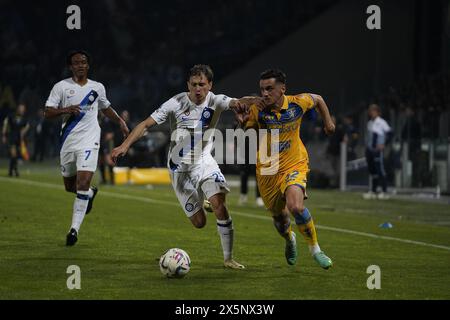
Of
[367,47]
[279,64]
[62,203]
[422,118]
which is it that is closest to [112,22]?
[279,64]

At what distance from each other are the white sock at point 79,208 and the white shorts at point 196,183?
85.3 inches

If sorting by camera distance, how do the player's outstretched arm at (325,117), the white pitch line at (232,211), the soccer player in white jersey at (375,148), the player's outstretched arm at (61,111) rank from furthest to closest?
the soccer player in white jersey at (375,148) → the white pitch line at (232,211) → the player's outstretched arm at (61,111) → the player's outstretched arm at (325,117)

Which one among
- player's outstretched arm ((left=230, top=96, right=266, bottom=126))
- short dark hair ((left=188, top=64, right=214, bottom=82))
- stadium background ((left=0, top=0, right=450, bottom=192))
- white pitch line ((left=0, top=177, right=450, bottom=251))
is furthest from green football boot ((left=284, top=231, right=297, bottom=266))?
stadium background ((left=0, top=0, right=450, bottom=192))

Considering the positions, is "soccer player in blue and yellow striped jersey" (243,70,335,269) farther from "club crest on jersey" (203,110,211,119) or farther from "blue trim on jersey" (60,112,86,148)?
"blue trim on jersey" (60,112,86,148)

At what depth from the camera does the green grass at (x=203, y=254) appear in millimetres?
10172

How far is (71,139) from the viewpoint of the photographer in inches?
561

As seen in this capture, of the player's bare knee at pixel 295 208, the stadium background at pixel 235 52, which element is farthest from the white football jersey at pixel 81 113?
the stadium background at pixel 235 52

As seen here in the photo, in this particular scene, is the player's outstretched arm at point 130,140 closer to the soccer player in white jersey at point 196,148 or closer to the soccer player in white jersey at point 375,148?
the soccer player in white jersey at point 196,148

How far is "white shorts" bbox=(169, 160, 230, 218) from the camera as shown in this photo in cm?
1193

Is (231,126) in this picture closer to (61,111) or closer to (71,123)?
(71,123)

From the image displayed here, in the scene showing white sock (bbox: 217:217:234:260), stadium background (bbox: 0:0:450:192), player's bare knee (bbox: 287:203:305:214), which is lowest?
white sock (bbox: 217:217:234:260)

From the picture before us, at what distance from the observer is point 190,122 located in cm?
1200

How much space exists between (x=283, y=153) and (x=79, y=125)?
3628 mm

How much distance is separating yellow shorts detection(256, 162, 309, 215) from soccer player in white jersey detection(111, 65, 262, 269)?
17.6 inches
